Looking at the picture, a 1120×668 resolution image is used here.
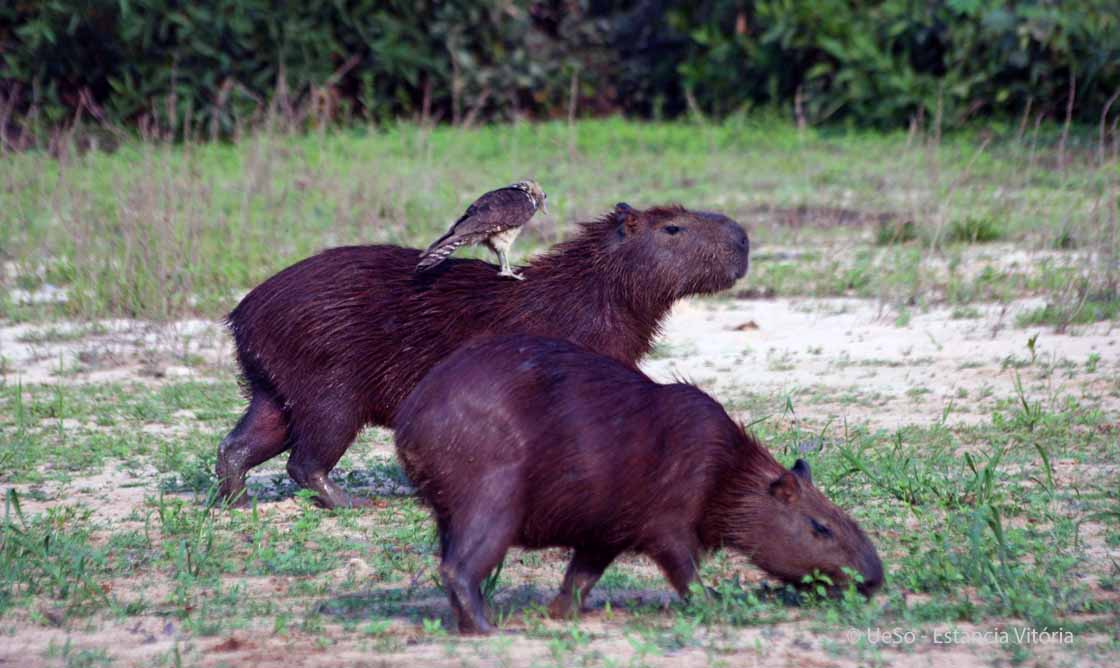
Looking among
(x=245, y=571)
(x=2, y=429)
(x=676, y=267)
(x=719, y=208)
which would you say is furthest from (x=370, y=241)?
(x=245, y=571)

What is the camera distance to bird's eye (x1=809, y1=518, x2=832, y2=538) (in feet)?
12.8

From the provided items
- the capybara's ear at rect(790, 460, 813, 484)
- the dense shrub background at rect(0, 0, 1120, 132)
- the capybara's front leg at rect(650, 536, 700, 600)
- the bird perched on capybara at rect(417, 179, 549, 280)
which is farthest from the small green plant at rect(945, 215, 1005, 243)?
the capybara's front leg at rect(650, 536, 700, 600)

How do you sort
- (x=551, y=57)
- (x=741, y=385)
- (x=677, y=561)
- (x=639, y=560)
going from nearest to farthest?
(x=677, y=561) < (x=639, y=560) < (x=741, y=385) < (x=551, y=57)

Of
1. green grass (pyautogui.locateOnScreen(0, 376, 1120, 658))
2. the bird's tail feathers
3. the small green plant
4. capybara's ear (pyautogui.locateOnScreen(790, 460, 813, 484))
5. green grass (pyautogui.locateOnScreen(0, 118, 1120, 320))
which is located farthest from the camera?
the small green plant

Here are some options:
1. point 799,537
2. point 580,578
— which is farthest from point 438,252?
point 799,537

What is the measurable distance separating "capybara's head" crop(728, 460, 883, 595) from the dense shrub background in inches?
328

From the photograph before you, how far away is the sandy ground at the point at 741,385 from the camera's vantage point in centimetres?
353

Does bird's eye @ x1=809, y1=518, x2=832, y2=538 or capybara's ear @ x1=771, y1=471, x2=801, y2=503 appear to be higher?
capybara's ear @ x1=771, y1=471, x2=801, y2=503

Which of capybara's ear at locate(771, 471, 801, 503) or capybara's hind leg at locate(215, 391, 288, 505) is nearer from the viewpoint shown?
capybara's ear at locate(771, 471, 801, 503)

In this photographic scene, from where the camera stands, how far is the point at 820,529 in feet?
12.8

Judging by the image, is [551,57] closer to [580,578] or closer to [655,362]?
[655,362]

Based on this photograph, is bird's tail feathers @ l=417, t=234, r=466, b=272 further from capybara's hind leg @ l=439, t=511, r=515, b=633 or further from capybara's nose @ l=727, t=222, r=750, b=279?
capybara's hind leg @ l=439, t=511, r=515, b=633

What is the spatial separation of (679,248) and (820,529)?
63.3 inches

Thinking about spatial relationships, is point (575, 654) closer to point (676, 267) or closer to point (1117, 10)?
point (676, 267)
